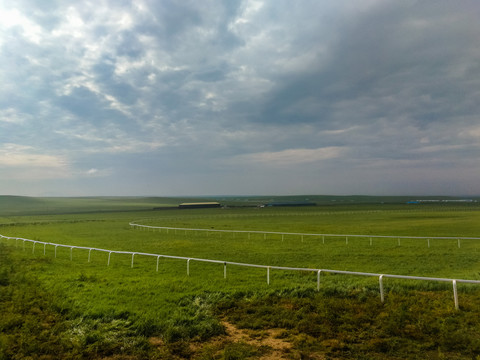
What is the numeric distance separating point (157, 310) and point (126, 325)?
107cm

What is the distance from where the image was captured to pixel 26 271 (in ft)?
48.4

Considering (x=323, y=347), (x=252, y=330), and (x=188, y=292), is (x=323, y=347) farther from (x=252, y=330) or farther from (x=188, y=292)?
(x=188, y=292)

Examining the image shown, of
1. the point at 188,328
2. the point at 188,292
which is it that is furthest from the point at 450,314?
the point at 188,292

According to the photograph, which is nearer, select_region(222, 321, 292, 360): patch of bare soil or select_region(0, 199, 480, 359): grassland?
select_region(222, 321, 292, 360): patch of bare soil

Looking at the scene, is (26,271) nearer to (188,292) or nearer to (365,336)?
(188,292)

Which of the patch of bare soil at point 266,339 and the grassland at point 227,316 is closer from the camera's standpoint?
the patch of bare soil at point 266,339

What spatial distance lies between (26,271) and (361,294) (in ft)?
45.5

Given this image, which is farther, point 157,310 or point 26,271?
point 26,271

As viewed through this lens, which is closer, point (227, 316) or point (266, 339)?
point (266, 339)

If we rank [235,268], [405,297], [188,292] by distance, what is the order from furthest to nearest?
[235,268]
[188,292]
[405,297]

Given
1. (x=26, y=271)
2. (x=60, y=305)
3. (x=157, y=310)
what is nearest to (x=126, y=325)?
(x=157, y=310)

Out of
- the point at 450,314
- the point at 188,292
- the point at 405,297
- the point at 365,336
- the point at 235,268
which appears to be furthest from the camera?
the point at 235,268

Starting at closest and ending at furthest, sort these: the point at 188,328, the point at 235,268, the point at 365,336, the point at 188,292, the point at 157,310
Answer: the point at 365,336, the point at 188,328, the point at 157,310, the point at 188,292, the point at 235,268

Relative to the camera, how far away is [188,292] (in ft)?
35.4
